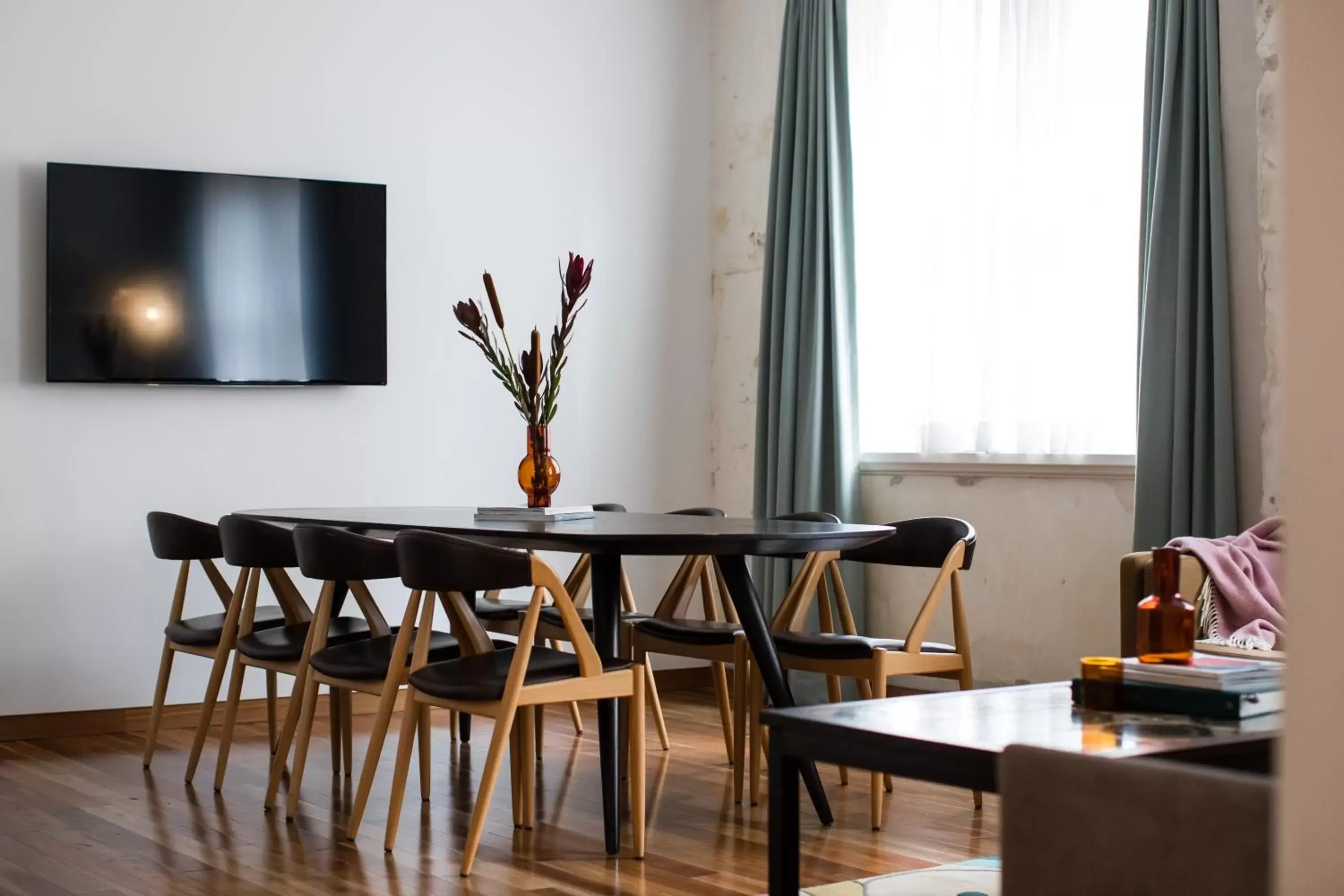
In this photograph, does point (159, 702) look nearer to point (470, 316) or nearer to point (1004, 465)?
point (470, 316)

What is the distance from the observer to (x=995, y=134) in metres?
5.57

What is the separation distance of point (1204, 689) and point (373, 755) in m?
2.37

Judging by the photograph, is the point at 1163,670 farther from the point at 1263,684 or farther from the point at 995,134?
the point at 995,134

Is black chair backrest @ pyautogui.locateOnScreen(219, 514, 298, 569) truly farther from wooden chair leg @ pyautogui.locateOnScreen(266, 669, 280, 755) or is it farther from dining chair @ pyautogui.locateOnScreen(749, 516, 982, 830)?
dining chair @ pyautogui.locateOnScreen(749, 516, 982, 830)

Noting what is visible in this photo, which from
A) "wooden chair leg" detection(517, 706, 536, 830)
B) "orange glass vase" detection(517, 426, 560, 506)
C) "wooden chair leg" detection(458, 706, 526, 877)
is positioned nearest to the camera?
"wooden chair leg" detection(458, 706, 526, 877)

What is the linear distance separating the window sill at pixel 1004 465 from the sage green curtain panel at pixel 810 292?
14 cm

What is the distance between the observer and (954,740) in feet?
5.45

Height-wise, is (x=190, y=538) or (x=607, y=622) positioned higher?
(x=190, y=538)

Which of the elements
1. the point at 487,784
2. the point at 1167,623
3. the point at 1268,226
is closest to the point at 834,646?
the point at 487,784

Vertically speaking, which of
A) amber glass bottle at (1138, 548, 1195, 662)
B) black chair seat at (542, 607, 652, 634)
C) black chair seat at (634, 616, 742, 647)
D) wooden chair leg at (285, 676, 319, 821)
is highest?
amber glass bottle at (1138, 548, 1195, 662)

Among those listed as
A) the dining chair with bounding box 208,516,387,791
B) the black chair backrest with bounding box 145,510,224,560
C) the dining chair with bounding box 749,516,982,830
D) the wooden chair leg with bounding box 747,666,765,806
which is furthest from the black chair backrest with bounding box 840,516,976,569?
the black chair backrest with bounding box 145,510,224,560

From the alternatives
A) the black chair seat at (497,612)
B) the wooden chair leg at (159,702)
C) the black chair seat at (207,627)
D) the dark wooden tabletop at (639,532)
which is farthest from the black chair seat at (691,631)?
the wooden chair leg at (159,702)

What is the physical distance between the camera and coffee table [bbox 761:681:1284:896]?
164 centimetres

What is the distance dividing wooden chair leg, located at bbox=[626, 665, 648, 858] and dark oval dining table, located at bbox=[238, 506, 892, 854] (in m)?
0.05
